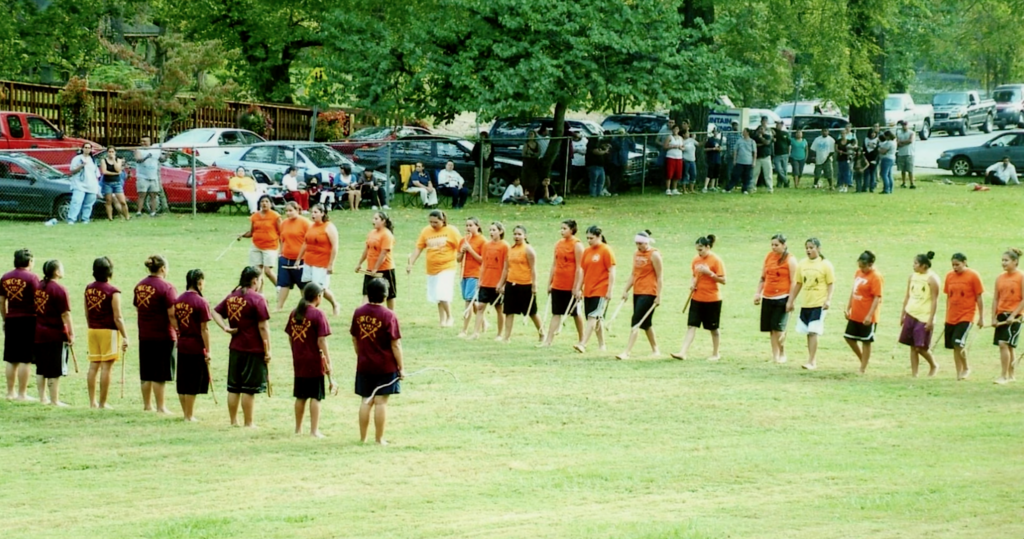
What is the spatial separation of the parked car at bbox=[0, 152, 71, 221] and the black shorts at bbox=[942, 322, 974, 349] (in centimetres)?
1882

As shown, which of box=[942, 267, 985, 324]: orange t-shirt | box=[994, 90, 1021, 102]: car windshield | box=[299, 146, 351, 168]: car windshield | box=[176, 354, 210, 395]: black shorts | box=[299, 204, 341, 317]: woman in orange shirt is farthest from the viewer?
box=[994, 90, 1021, 102]: car windshield

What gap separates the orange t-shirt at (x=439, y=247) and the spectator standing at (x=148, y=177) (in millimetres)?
12269

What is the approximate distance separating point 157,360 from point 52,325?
1.31 meters

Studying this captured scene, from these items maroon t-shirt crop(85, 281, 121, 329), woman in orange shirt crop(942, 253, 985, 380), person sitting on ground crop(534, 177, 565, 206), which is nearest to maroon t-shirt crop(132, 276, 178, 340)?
maroon t-shirt crop(85, 281, 121, 329)

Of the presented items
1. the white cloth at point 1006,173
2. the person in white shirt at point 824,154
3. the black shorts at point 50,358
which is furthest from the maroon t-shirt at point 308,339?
the white cloth at point 1006,173

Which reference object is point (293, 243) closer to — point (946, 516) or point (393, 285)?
point (393, 285)

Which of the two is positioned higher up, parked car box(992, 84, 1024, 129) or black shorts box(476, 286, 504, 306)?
parked car box(992, 84, 1024, 129)

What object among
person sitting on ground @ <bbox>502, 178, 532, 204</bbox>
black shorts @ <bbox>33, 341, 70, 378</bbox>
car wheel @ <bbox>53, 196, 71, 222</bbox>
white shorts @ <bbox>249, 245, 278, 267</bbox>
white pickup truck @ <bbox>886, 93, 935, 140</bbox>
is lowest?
black shorts @ <bbox>33, 341, 70, 378</bbox>

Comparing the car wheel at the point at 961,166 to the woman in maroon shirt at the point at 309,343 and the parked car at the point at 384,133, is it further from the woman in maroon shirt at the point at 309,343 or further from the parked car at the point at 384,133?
the woman in maroon shirt at the point at 309,343

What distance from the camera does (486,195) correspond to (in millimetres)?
35938

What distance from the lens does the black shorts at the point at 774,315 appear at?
18.5 meters

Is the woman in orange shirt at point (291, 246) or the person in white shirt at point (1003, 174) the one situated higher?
the person in white shirt at point (1003, 174)

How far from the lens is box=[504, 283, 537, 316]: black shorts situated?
64.6ft

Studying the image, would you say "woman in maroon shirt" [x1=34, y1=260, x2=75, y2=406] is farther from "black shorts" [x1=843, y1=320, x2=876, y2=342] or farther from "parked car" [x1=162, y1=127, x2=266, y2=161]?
"parked car" [x1=162, y1=127, x2=266, y2=161]
